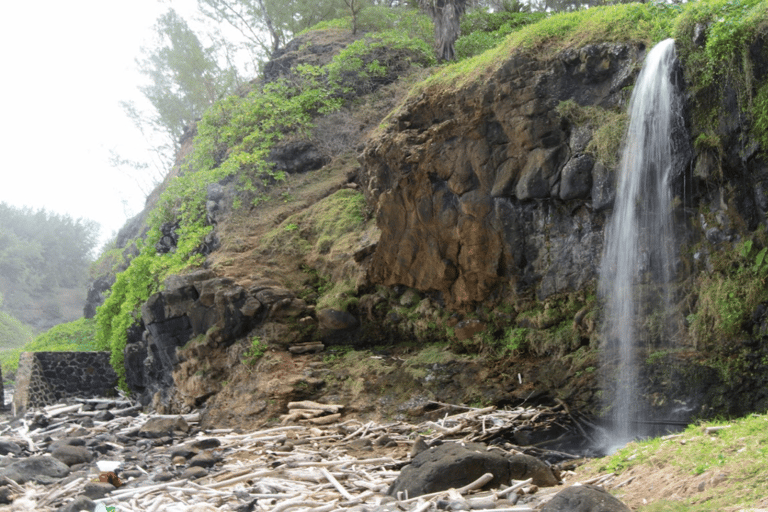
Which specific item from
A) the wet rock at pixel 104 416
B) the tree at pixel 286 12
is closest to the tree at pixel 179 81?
the tree at pixel 286 12

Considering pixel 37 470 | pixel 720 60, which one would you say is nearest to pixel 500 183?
pixel 720 60

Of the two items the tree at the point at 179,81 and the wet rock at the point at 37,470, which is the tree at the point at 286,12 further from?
the wet rock at the point at 37,470

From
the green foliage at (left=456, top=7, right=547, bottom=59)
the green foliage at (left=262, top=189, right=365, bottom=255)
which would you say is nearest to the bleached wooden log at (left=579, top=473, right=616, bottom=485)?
the green foliage at (left=262, top=189, right=365, bottom=255)

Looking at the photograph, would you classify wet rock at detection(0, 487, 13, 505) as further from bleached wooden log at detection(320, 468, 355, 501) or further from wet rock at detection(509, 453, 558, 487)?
wet rock at detection(509, 453, 558, 487)

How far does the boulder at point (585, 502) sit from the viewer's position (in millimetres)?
4410

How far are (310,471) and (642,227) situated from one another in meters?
5.99

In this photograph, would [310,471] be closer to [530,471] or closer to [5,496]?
[530,471]

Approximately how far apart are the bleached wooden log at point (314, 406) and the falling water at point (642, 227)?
180 inches

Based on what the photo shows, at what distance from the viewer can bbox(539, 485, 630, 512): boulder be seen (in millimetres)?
4410

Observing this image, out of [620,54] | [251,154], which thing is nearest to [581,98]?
[620,54]

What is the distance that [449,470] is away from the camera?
6.14 m

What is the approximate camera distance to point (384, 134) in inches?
507

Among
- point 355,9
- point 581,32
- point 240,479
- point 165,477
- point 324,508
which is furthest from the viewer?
point 355,9

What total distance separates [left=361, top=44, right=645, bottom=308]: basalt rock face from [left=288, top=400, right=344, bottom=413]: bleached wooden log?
9.59 feet
